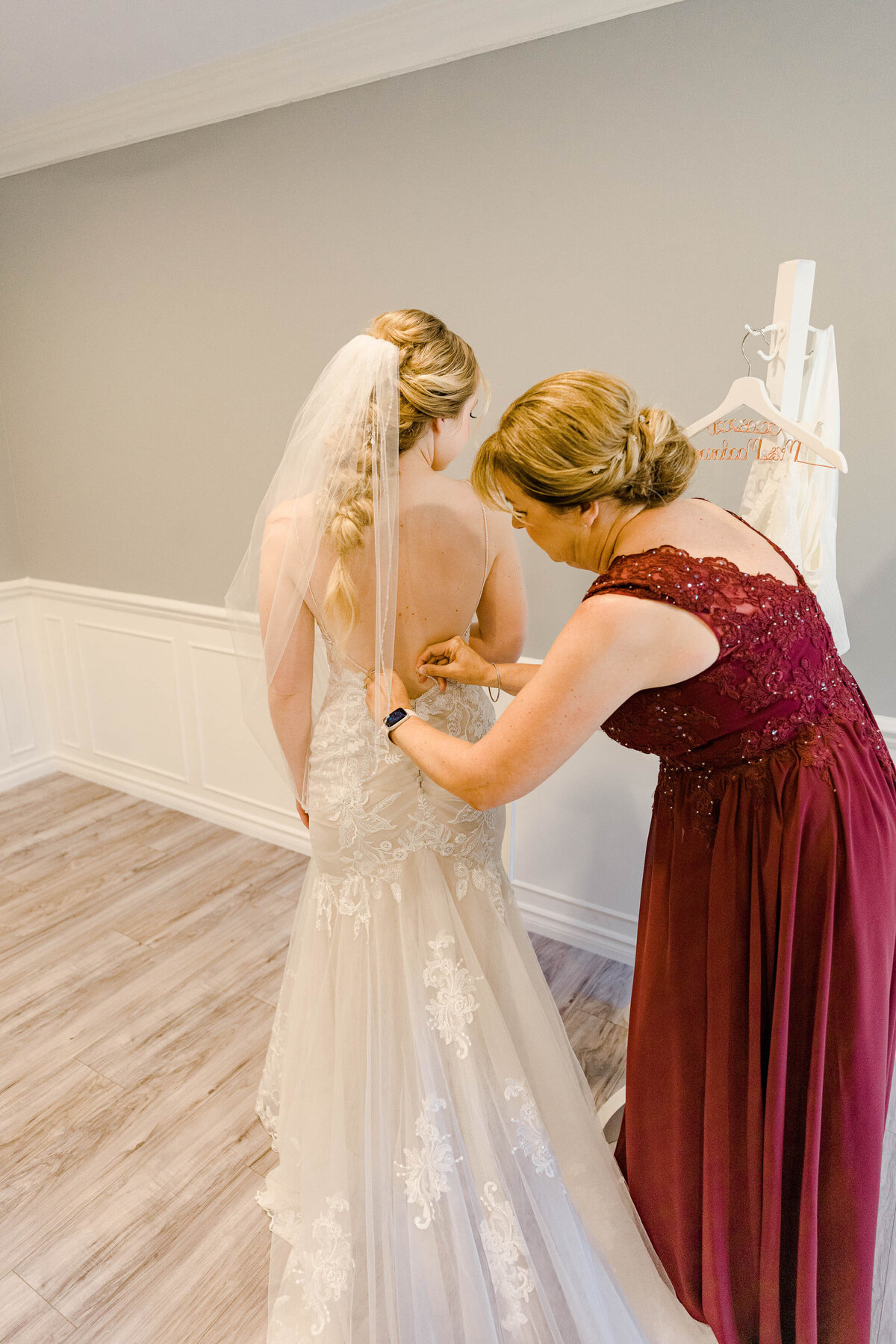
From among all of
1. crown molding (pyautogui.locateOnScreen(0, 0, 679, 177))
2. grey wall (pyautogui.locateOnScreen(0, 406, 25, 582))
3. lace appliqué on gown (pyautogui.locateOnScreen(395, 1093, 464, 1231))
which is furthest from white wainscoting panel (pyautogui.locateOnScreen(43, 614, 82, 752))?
lace appliqué on gown (pyautogui.locateOnScreen(395, 1093, 464, 1231))

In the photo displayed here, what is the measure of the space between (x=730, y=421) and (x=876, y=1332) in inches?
67.1

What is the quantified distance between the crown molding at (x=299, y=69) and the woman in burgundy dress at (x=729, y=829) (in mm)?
1412

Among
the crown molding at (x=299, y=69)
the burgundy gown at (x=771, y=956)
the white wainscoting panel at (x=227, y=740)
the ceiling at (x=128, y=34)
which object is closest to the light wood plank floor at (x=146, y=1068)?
the white wainscoting panel at (x=227, y=740)

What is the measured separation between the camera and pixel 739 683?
1.12 metres

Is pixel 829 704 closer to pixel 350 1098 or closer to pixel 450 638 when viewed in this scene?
pixel 450 638

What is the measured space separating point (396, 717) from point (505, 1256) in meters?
0.92

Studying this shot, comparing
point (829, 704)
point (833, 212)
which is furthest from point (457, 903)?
point (833, 212)

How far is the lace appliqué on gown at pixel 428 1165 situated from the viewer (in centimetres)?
139

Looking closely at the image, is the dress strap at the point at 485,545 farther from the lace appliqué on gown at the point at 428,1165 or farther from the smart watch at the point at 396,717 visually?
the lace appliqué on gown at the point at 428,1165

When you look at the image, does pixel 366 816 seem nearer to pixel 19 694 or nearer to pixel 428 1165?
pixel 428 1165

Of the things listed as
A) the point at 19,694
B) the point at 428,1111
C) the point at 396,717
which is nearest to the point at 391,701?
the point at 396,717

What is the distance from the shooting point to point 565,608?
235cm

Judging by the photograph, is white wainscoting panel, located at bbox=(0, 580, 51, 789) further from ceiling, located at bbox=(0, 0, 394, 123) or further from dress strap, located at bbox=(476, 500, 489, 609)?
dress strap, located at bbox=(476, 500, 489, 609)

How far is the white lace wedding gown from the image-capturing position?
4.47 feet
